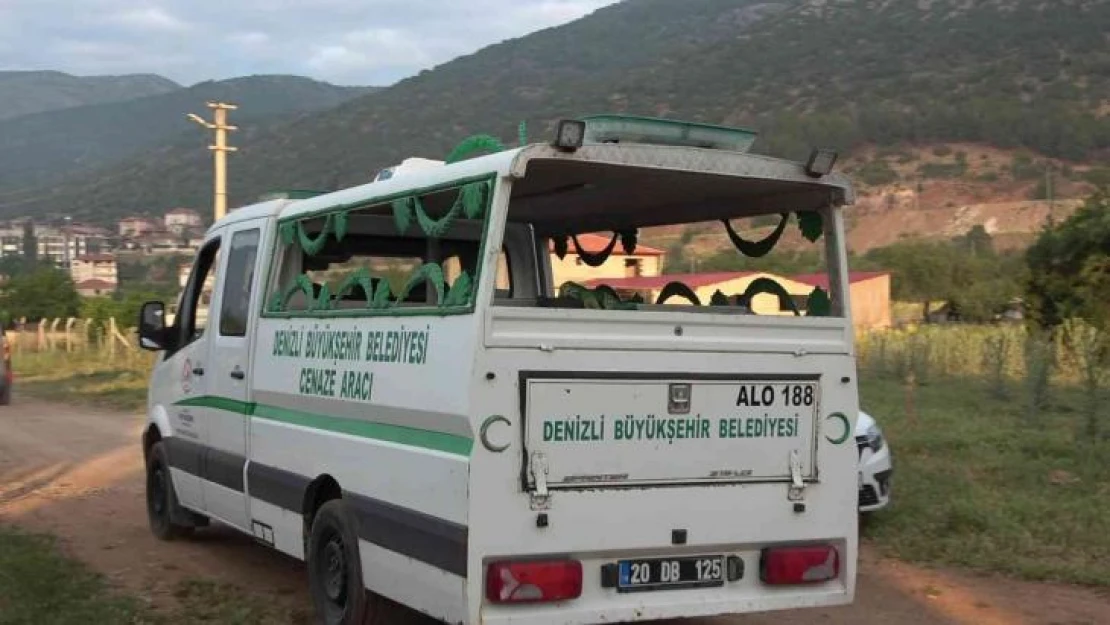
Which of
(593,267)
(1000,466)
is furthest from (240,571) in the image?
(1000,466)

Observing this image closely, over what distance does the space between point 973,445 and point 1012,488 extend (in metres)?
1.72

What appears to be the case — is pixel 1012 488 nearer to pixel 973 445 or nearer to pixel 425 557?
pixel 973 445

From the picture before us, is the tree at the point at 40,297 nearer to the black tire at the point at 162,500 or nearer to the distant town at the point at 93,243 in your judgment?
the distant town at the point at 93,243

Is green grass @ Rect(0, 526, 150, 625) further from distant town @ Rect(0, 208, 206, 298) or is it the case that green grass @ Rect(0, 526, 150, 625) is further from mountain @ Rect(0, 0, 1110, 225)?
mountain @ Rect(0, 0, 1110, 225)

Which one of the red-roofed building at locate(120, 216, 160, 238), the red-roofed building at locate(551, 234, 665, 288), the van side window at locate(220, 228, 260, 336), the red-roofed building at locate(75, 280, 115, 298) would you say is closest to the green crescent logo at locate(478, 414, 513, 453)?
the van side window at locate(220, 228, 260, 336)

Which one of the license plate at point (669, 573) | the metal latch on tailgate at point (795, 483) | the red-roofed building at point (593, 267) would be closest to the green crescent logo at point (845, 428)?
the metal latch on tailgate at point (795, 483)

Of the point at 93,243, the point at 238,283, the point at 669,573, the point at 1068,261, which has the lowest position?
the point at 669,573

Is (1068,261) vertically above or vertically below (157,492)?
above

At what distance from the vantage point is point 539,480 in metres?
4.88

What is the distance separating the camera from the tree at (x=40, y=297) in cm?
5988

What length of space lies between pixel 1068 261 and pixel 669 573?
16.7 m

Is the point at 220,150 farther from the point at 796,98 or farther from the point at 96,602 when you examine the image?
the point at 796,98

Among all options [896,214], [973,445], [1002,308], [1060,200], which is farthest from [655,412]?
[896,214]

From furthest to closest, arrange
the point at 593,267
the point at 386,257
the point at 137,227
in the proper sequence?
the point at 137,227 < the point at 593,267 < the point at 386,257
